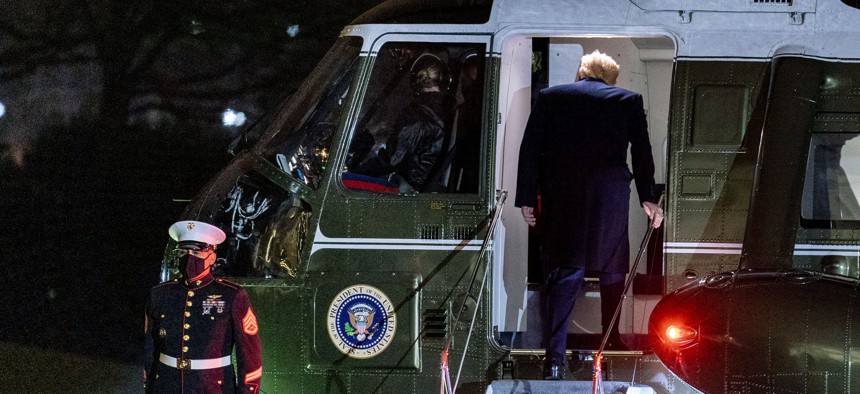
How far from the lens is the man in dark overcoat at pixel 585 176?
5.66 metres

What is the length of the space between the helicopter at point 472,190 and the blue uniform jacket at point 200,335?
0.66 metres

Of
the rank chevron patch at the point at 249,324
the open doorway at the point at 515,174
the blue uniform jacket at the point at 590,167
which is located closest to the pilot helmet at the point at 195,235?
the rank chevron patch at the point at 249,324

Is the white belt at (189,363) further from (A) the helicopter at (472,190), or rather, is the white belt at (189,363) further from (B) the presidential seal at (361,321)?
(B) the presidential seal at (361,321)

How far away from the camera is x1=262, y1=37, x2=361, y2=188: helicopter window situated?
5.89 m

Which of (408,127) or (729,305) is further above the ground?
(408,127)

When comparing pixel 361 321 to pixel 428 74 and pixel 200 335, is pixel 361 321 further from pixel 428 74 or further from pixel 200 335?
pixel 428 74

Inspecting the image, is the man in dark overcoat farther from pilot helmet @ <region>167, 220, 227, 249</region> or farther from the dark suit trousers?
pilot helmet @ <region>167, 220, 227, 249</region>

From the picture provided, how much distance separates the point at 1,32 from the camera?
13.8 meters

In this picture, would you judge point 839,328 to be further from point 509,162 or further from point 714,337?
point 509,162

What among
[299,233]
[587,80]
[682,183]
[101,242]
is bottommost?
[101,242]

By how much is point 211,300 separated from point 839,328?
3.20 m

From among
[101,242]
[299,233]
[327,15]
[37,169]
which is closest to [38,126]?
[37,169]

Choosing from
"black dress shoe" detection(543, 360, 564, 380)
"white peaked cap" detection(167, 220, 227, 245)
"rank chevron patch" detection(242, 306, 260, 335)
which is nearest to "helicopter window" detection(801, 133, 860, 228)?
"black dress shoe" detection(543, 360, 564, 380)

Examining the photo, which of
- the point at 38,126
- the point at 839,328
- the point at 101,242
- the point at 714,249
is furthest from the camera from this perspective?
the point at 38,126
